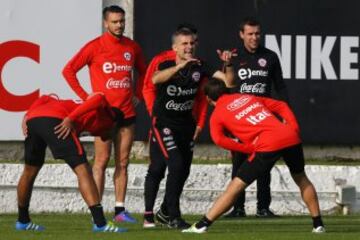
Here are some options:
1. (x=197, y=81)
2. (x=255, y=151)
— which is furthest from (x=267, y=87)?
(x=255, y=151)

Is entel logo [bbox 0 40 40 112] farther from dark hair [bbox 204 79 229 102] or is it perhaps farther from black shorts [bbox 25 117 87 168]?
dark hair [bbox 204 79 229 102]

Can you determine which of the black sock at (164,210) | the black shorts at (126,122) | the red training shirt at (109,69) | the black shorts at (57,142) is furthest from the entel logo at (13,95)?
the black shorts at (57,142)

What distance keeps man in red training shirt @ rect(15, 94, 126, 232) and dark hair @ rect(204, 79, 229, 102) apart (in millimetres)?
992

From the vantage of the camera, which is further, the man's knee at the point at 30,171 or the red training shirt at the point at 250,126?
the man's knee at the point at 30,171

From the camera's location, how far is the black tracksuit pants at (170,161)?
13.6m

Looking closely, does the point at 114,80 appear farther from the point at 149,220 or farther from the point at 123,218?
the point at 149,220

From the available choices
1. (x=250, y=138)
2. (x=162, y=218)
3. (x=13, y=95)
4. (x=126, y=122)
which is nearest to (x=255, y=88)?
(x=126, y=122)

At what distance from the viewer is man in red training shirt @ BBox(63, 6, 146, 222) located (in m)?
15.1

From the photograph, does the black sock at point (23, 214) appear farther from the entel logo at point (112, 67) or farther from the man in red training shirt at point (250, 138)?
the entel logo at point (112, 67)

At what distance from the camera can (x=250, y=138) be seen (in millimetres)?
12836

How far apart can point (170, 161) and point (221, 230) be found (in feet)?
2.81

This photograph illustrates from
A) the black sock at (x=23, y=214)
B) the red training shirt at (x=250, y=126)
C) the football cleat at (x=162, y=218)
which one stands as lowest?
the football cleat at (x=162, y=218)

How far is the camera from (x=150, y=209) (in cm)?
1395

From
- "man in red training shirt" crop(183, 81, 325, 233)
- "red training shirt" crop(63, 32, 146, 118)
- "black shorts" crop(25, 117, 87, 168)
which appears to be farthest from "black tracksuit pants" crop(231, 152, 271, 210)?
"black shorts" crop(25, 117, 87, 168)
